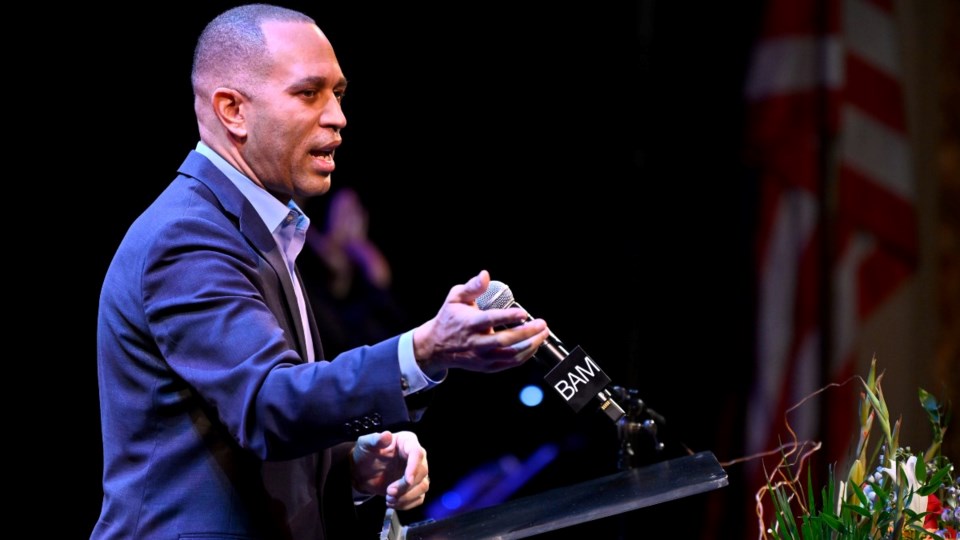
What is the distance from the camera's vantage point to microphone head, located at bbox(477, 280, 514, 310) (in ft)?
5.16

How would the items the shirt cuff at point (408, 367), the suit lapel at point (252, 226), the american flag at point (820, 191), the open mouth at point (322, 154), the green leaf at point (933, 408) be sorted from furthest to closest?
the american flag at point (820, 191) < the open mouth at point (322, 154) < the suit lapel at point (252, 226) < the green leaf at point (933, 408) < the shirt cuff at point (408, 367)

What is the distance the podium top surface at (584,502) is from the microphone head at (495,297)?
30cm

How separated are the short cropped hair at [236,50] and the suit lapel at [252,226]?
0.50 ft

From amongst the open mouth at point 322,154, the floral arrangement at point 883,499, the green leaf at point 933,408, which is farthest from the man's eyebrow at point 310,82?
the green leaf at point 933,408

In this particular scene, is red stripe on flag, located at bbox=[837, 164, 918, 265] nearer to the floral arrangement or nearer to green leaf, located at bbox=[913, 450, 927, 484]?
the floral arrangement

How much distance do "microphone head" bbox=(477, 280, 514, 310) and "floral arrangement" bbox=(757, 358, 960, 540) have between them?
1.45ft

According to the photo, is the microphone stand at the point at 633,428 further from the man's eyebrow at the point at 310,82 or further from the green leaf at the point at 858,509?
the man's eyebrow at the point at 310,82

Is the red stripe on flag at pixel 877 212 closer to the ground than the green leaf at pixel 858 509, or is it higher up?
closer to the ground

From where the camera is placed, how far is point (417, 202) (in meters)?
4.77

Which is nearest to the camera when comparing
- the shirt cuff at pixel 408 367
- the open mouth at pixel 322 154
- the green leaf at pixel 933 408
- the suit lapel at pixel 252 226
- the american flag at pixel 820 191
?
the shirt cuff at pixel 408 367

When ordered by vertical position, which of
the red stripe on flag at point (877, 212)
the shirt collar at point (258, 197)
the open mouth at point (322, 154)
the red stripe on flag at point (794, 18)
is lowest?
the red stripe on flag at point (877, 212)

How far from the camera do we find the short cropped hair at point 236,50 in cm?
181

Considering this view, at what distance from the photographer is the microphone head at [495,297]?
157 centimetres

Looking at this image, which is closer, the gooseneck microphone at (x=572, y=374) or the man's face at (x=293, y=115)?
the gooseneck microphone at (x=572, y=374)
